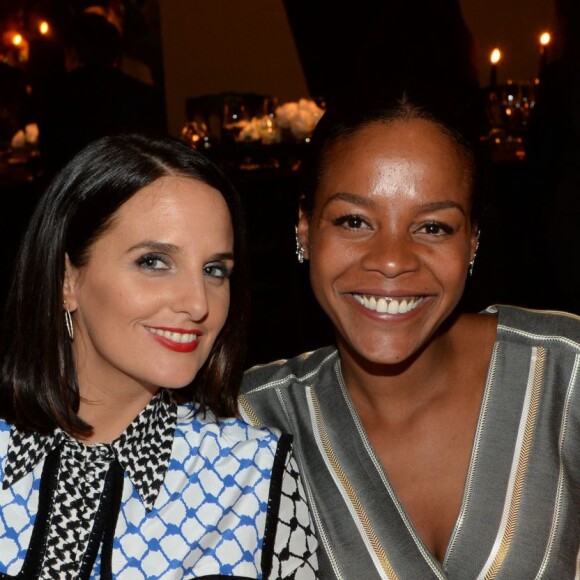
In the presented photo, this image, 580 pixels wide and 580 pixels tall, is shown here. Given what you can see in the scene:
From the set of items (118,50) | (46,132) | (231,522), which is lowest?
(231,522)

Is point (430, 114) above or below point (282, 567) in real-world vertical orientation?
above

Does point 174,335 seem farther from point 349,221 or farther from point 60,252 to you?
point 349,221

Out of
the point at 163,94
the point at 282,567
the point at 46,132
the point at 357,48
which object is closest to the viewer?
the point at 282,567

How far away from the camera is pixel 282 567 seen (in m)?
1.69

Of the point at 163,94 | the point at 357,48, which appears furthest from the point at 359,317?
the point at 163,94

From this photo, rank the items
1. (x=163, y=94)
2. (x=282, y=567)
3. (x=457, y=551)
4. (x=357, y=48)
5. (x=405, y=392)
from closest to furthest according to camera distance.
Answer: (x=282, y=567), (x=457, y=551), (x=405, y=392), (x=357, y=48), (x=163, y=94)

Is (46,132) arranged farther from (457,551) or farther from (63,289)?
(457,551)

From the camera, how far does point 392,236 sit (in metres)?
1.82

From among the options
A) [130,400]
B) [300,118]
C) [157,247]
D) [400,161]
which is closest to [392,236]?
[400,161]

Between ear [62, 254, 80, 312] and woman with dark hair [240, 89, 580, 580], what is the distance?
1.60ft

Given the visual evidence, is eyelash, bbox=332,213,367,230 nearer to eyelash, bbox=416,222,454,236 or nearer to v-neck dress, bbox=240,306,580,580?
eyelash, bbox=416,222,454,236

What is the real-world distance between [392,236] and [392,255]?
0.15 feet

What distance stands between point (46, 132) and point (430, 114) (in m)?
2.55

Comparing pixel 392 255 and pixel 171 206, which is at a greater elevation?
pixel 171 206
